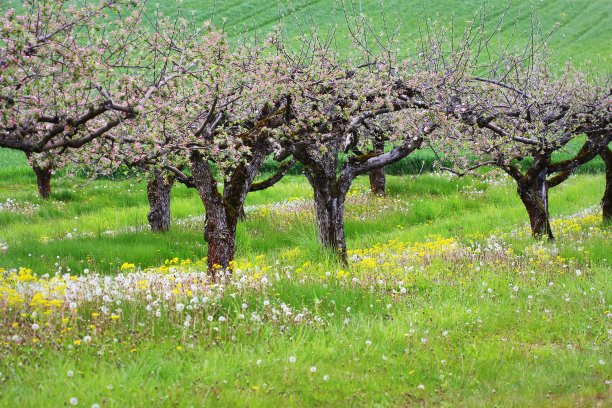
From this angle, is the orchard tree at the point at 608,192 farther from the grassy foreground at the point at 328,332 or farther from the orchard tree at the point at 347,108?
the orchard tree at the point at 347,108

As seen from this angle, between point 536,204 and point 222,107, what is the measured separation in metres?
9.68

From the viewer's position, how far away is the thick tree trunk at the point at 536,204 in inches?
642

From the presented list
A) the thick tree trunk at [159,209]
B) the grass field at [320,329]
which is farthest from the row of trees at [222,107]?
the thick tree trunk at [159,209]

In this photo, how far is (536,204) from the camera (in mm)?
16625

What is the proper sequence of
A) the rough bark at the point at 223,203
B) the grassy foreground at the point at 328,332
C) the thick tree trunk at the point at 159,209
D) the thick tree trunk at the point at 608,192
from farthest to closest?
the thick tree trunk at the point at 159,209
the thick tree trunk at the point at 608,192
the rough bark at the point at 223,203
the grassy foreground at the point at 328,332

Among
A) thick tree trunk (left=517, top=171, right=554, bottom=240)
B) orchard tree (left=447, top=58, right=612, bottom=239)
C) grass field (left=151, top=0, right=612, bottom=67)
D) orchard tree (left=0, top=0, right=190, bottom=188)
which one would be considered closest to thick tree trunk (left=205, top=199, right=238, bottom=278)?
orchard tree (left=0, top=0, right=190, bottom=188)

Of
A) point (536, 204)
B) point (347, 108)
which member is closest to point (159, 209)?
point (347, 108)

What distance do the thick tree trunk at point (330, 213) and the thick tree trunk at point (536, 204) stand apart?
5.41m

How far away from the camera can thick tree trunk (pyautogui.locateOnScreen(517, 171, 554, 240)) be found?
16.3 meters

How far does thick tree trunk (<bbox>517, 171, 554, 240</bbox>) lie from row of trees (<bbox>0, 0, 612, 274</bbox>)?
0.04 m

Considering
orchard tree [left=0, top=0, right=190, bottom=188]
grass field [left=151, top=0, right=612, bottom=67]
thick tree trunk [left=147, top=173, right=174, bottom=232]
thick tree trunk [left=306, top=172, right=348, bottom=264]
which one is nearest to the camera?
orchard tree [left=0, top=0, right=190, bottom=188]

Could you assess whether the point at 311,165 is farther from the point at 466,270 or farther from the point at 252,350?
the point at 252,350

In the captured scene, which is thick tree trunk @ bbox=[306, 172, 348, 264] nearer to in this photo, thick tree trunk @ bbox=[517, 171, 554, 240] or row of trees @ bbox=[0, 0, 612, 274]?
row of trees @ bbox=[0, 0, 612, 274]

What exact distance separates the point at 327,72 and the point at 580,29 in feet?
196
